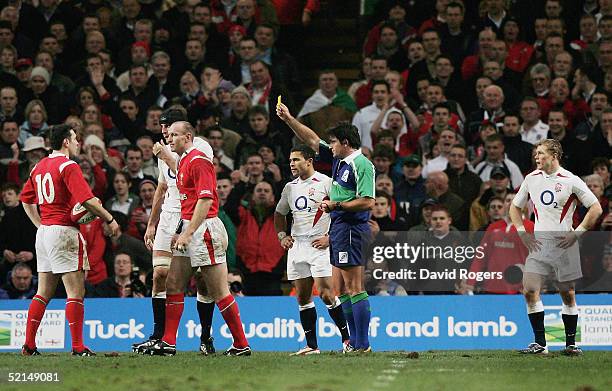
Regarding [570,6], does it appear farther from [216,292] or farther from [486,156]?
[216,292]

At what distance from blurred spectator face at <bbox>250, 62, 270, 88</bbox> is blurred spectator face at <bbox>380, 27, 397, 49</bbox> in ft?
7.39

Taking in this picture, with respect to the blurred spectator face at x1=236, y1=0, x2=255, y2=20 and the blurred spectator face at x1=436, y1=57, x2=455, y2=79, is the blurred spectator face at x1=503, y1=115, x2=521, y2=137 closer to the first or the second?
the blurred spectator face at x1=436, y1=57, x2=455, y2=79

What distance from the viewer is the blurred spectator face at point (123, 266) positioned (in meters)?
17.1

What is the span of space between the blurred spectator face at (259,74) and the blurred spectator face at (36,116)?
3.65m

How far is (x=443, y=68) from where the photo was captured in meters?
20.1

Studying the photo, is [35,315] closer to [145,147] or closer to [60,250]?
[60,250]

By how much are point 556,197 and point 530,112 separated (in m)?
5.72

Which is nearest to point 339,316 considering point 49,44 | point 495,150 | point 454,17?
point 495,150

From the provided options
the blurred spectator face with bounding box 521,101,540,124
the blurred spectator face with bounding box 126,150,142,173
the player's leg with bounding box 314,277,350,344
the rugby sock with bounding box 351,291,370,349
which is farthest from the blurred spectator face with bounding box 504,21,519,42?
the rugby sock with bounding box 351,291,370,349

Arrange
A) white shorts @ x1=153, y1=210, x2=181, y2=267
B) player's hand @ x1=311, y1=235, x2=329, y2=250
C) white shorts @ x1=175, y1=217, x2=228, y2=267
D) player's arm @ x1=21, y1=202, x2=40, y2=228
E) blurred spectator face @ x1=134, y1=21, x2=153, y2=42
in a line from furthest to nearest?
1. blurred spectator face @ x1=134, y1=21, x2=153, y2=42
2. player's hand @ x1=311, y1=235, x2=329, y2=250
3. player's arm @ x1=21, y1=202, x2=40, y2=228
4. white shorts @ x1=153, y1=210, x2=181, y2=267
5. white shorts @ x1=175, y1=217, x2=228, y2=267

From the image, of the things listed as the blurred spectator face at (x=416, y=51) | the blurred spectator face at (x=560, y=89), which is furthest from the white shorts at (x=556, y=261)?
the blurred spectator face at (x=416, y=51)

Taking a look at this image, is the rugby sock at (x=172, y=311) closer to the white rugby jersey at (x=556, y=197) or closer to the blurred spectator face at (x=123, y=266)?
the white rugby jersey at (x=556, y=197)

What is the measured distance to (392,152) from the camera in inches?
736

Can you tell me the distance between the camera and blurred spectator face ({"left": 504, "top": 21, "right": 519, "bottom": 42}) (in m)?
20.6
